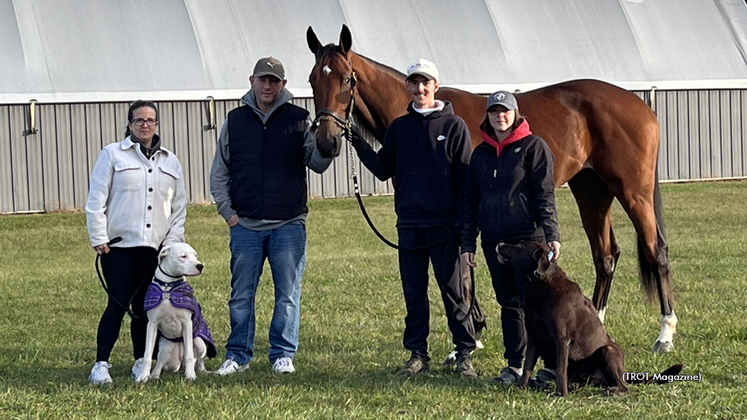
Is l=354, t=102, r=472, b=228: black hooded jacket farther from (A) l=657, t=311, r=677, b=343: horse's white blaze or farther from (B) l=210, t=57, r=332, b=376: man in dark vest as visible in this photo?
(A) l=657, t=311, r=677, b=343: horse's white blaze

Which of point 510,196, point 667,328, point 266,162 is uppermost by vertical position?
point 266,162

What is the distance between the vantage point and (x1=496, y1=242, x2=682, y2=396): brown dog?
558 centimetres

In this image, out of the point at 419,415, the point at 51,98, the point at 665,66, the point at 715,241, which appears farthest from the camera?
the point at 665,66

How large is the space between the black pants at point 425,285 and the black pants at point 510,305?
0.33 m

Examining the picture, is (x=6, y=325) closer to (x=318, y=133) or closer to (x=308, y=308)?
(x=308, y=308)

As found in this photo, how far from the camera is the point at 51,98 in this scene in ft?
63.1

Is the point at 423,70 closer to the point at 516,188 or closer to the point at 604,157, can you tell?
the point at 516,188

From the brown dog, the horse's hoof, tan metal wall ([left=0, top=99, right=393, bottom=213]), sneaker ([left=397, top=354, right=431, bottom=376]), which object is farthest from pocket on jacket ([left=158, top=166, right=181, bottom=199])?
tan metal wall ([left=0, top=99, right=393, bottom=213])

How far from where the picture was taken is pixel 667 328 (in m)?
7.29

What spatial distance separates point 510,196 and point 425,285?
968 mm

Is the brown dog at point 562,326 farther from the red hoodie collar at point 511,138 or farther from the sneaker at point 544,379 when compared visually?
the red hoodie collar at point 511,138

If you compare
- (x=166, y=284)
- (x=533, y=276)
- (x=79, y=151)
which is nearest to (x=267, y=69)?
(x=166, y=284)

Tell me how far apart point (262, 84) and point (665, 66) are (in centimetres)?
1885

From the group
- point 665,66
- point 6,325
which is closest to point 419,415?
point 6,325
